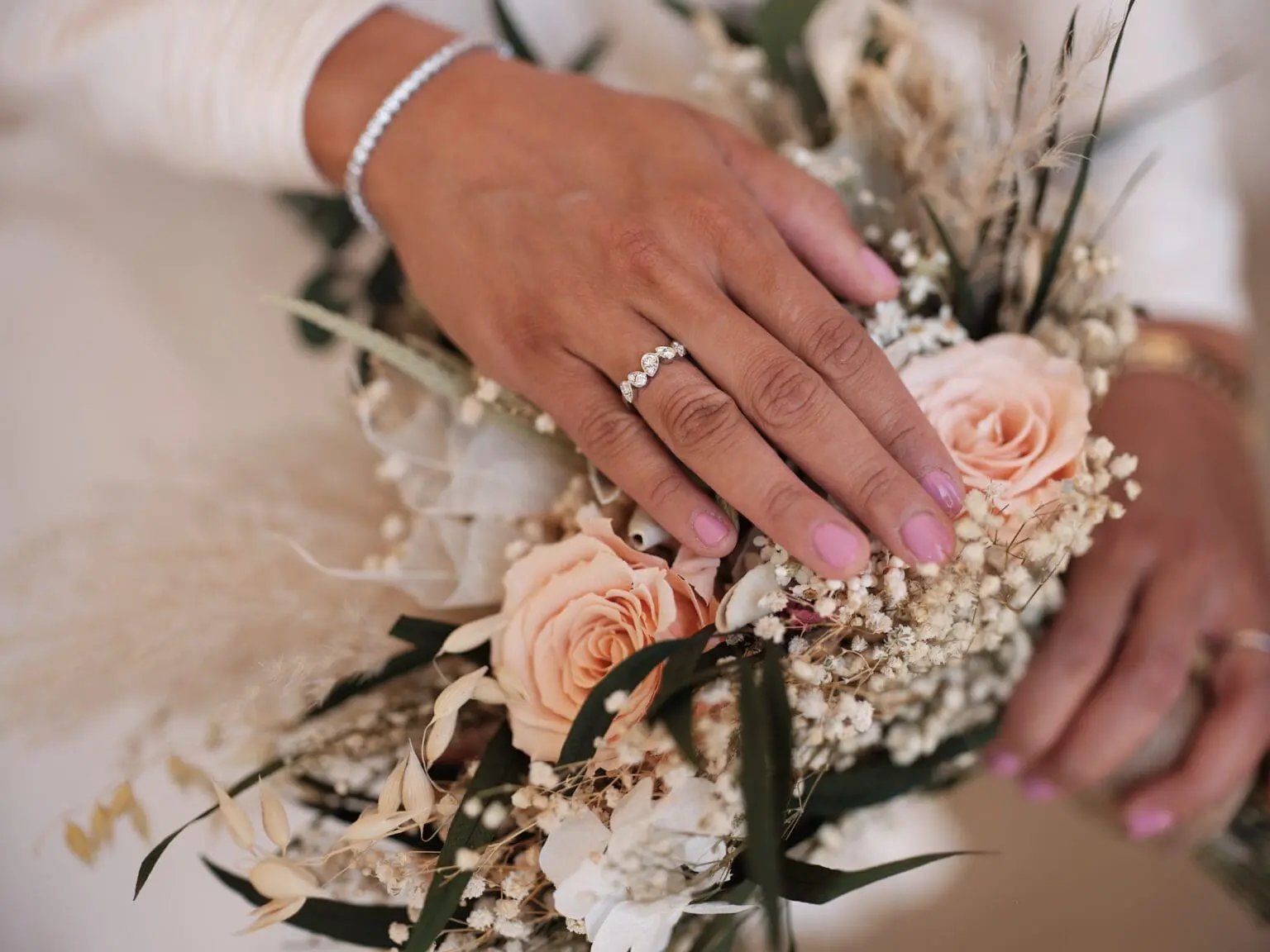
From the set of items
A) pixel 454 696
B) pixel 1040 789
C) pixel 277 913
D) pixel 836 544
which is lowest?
pixel 1040 789

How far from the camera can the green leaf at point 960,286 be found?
599 mm

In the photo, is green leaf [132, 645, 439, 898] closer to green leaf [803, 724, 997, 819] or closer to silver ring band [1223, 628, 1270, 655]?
green leaf [803, 724, 997, 819]

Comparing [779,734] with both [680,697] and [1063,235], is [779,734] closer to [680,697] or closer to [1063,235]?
[680,697]

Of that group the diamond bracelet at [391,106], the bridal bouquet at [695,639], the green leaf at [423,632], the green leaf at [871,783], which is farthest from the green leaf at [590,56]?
the green leaf at [871,783]

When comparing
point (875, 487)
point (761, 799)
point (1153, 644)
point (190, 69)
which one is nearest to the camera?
point (761, 799)

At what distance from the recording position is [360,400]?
60cm

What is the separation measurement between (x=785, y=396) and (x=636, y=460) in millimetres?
106

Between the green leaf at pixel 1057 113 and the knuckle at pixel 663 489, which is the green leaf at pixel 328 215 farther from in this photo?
the green leaf at pixel 1057 113

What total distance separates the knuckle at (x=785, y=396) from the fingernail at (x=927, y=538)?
0.09m

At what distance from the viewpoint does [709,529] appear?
52 cm

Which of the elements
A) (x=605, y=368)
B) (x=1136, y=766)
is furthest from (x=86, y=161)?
(x=1136, y=766)

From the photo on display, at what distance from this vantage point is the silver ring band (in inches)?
28.4

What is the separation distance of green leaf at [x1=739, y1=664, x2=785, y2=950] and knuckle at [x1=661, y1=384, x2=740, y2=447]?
0.50 ft

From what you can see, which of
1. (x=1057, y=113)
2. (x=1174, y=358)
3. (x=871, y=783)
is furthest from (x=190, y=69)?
(x=1174, y=358)
